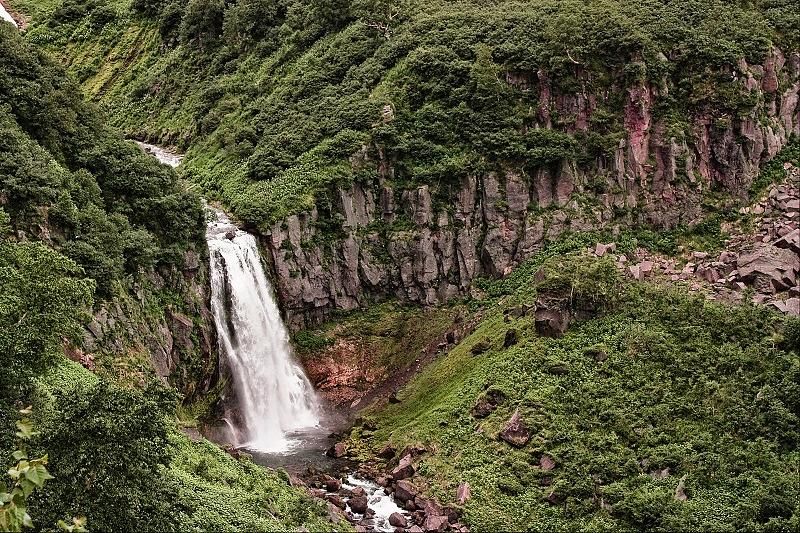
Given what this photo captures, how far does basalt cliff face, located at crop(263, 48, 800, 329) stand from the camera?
4453cm

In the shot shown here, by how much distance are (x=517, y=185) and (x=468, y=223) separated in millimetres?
3259

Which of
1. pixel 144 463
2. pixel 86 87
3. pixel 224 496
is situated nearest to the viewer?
pixel 144 463

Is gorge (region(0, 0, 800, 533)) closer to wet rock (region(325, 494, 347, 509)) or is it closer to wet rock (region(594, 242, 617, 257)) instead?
wet rock (region(325, 494, 347, 509))

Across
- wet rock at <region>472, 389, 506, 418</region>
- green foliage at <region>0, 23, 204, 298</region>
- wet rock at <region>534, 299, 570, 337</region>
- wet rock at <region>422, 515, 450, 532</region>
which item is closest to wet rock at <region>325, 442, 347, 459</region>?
wet rock at <region>472, 389, 506, 418</region>

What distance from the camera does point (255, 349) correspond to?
40094mm

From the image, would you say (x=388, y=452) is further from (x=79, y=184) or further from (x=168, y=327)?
(x=79, y=184)

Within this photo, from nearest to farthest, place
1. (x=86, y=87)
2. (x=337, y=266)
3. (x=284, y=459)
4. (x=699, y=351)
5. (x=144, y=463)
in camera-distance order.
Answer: (x=144, y=463) < (x=699, y=351) < (x=284, y=459) < (x=337, y=266) < (x=86, y=87)

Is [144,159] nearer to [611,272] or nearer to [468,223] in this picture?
[468,223]

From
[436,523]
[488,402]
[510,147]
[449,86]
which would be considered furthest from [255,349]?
[449,86]

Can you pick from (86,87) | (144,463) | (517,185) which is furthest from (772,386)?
(86,87)

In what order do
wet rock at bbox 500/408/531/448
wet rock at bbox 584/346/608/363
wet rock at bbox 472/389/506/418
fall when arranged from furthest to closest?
wet rock at bbox 472/389/506/418 < wet rock at bbox 584/346/608/363 < wet rock at bbox 500/408/531/448

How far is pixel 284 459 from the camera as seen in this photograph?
3550cm

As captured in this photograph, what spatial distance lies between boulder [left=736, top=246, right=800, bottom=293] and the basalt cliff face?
25.5 feet

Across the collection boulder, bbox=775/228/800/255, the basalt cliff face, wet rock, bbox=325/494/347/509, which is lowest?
wet rock, bbox=325/494/347/509
